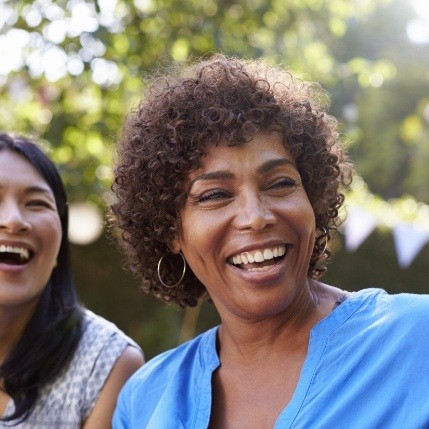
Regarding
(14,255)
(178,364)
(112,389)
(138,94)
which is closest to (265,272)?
(178,364)

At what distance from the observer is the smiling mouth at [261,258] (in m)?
2.32

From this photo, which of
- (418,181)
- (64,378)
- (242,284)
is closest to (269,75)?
(242,284)

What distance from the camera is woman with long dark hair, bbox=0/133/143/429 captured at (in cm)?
313

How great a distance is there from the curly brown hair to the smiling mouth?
0.28 m

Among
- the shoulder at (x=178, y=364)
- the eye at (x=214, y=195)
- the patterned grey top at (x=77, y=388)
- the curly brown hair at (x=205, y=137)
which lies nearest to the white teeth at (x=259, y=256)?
the eye at (x=214, y=195)

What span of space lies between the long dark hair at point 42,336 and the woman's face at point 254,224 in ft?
3.57

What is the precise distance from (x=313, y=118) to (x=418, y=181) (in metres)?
21.2

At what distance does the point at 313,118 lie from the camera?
2.58m

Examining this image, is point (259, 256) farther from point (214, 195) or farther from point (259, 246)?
point (214, 195)

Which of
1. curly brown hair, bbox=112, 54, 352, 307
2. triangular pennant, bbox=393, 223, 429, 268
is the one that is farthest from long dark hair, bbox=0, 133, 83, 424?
triangular pennant, bbox=393, 223, 429, 268

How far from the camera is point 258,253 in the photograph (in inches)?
91.1

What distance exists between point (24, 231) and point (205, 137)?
105 centimetres

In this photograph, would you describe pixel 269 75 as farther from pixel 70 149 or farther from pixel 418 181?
pixel 418 181

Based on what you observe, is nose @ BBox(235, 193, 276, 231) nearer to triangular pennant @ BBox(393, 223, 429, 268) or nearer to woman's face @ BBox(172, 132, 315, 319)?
woman's face @ BBox(172, 132, 315, 319)
